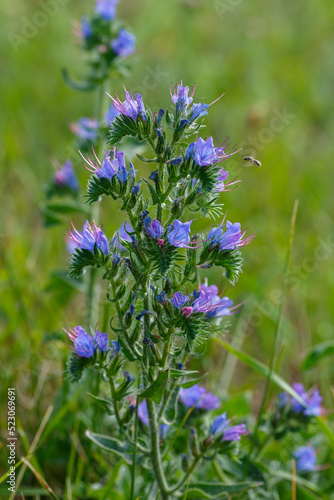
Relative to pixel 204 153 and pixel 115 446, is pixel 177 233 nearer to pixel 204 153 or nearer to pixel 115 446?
pixel 204 153

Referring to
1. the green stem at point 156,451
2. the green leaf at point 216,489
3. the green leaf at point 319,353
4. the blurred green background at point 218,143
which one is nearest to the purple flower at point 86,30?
the blurred green background at point 218,143

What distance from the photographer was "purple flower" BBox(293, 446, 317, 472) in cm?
295

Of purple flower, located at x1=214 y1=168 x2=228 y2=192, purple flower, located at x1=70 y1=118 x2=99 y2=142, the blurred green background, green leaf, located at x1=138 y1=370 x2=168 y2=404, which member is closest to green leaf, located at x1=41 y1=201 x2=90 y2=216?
the blurred green background

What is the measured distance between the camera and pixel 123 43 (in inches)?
159

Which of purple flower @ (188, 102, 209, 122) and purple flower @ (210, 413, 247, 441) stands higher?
purple flower @ (188, 102, 209, 122)

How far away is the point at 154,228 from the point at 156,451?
102 centimetres

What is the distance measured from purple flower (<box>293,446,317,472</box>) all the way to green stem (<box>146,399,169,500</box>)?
2.71 feet

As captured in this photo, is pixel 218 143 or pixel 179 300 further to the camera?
pixel 218 143

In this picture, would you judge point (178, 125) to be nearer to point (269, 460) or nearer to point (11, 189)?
point (269, 460)

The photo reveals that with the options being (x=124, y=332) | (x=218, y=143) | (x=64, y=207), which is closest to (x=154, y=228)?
(x=124, y=332)

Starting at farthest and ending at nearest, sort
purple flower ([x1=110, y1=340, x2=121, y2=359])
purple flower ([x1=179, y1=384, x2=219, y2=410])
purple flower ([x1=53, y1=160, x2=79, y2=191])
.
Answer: purple flower ([x1=53, y1=160, x2=79, y2=191]) → purple flower ([x1=179, y1=384, x2=219, y2=410]) → purple flower ([x1=110, y1=340, x2=121, y2=359])

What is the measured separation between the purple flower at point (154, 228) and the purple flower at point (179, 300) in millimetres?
241

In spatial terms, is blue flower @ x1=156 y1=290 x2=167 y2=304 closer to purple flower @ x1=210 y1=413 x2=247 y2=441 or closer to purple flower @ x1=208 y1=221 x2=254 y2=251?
purple flower @ x1=208 y1=221 x2=254 y2=251

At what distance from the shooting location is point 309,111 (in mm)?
7215
